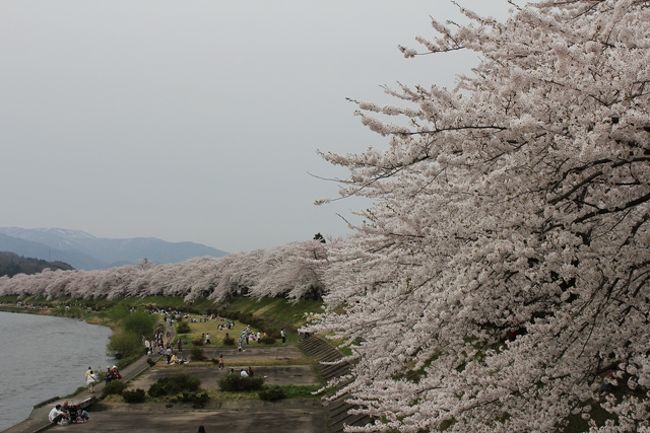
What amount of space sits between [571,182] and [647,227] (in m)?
Answer: 1.00

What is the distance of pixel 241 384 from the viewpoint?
26891 millimetres

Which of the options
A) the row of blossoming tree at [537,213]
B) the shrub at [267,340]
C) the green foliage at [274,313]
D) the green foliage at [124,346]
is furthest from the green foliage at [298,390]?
the green foliage at [124,346]

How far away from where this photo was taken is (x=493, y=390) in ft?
17.5

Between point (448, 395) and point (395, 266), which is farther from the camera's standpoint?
point (395, 266)

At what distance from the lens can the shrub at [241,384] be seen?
2672 cm

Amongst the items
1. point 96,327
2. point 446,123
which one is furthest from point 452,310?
point 96,327

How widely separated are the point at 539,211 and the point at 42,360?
48.1 meters

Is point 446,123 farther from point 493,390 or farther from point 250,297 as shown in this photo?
point 250,297

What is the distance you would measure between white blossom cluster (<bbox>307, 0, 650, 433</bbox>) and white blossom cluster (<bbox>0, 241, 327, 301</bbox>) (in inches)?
845

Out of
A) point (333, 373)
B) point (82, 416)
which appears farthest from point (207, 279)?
point (82, 416)

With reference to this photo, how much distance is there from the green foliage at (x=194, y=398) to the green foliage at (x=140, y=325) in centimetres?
2382

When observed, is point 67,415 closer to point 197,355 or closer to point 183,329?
A: point 197,355

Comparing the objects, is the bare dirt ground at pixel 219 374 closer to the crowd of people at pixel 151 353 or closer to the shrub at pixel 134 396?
the crowd of people at pixel 151 353

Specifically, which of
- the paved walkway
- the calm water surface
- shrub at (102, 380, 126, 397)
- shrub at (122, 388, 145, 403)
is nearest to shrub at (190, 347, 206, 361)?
the paved walkway
